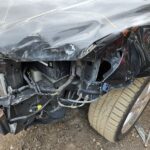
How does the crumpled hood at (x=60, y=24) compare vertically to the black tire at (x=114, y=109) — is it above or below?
above

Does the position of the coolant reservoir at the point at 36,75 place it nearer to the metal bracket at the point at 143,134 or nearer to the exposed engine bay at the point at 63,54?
the exposed engine bay at the point at 63,54

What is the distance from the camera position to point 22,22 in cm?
191

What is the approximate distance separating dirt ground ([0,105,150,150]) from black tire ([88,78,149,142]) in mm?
179

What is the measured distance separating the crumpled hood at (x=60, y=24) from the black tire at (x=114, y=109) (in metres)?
0.61

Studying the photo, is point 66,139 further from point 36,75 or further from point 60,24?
point 60,24

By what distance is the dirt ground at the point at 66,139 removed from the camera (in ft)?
8.84

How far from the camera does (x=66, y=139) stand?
277 centimetres

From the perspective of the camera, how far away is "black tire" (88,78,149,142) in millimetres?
2348

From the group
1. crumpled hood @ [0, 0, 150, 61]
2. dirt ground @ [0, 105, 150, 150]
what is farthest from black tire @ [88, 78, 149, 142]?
crumpled hood @ [0, 0, 150, 61]

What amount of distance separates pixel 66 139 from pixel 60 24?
1293mm

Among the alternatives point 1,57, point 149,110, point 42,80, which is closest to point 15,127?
point 42,80

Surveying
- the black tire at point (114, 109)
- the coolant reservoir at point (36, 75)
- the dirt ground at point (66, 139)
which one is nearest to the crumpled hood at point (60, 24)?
the coolant reservoir at point (36, 75)

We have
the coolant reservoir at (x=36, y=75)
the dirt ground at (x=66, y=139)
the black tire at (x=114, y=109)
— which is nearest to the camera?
the coolant reservoir at (x=36, y=75)

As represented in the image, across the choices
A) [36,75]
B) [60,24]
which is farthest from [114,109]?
[60,24]
